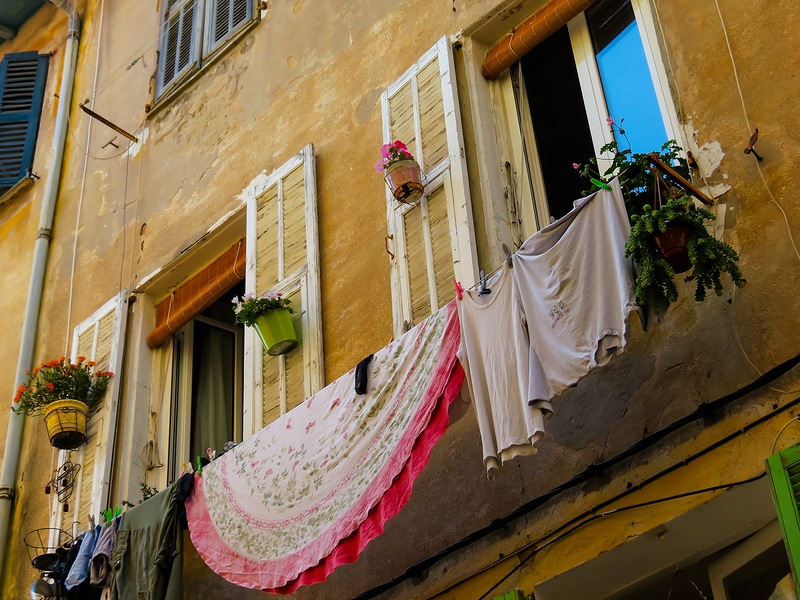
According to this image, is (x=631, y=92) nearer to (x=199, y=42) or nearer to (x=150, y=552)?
(x=150, y=552)

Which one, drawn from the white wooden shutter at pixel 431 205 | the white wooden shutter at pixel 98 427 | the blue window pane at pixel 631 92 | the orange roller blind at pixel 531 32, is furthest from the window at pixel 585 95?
the white wooden shutter at pixel 98 427

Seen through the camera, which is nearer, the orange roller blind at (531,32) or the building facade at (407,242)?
the building facade at (407,242)

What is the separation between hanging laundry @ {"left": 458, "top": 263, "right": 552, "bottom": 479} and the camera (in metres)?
4.23

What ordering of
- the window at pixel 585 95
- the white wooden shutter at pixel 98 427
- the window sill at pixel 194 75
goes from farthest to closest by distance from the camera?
the window sill at pixel 194 75 < the white wooden shutter at pixel 98 427 < the window at pixel 585 95

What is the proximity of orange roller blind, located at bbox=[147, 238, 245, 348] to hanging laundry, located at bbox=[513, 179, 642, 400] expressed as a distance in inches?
130

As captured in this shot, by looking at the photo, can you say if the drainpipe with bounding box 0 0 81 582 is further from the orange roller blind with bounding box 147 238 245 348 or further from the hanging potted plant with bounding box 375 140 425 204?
the hanging potted plant with bounding box 375 140 425 204

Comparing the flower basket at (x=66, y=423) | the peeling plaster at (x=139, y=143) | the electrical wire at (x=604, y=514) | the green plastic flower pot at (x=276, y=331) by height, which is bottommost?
the electrical wire at (x=604, y=514)

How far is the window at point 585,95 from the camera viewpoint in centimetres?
542

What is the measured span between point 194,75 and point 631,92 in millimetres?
4292

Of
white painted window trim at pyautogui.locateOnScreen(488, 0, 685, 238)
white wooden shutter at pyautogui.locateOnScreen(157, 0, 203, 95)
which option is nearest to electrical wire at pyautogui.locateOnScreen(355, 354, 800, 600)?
white painted window trim at pyautogui.locateOnScreen(488, 0, 685, 238)

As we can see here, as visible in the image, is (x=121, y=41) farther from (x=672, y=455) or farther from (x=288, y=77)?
(x=672, y=455)

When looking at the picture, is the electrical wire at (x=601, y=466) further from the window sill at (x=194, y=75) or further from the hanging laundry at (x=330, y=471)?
the window sill at (x=194, y=75)

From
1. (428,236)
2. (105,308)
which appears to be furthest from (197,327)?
(428,236)

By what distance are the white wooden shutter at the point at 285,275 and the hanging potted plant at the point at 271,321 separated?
0.23 ft
